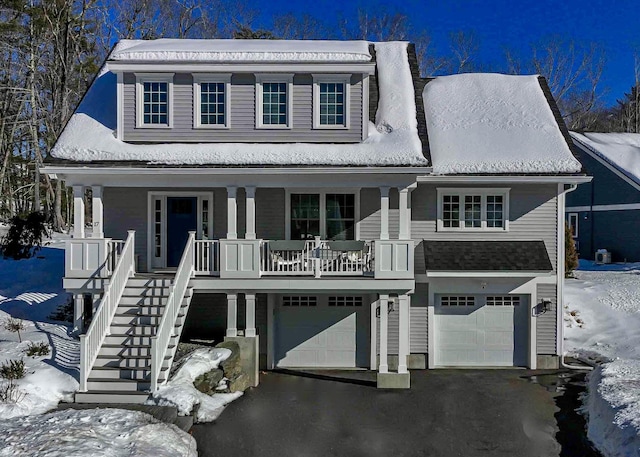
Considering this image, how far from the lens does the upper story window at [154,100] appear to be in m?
11.4

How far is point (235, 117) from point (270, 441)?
7.20 m

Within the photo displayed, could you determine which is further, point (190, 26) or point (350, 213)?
point (190, 26)

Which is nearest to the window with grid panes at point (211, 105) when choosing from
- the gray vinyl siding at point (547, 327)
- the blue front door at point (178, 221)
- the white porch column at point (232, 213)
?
the blue front door at point (178, 221)

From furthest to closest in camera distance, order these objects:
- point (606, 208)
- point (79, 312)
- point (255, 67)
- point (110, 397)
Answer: point (606, 208) < point (255, 67) < point (79, 312) < point (110, 397)

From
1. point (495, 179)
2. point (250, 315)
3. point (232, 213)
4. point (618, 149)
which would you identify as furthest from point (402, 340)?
point (618, 149)

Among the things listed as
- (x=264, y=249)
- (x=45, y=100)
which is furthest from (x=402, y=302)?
(x=45, y=100)

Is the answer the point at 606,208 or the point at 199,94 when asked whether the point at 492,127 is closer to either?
the point at 199,94

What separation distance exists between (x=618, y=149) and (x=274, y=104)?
18.4 metres

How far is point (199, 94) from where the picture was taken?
1152cm

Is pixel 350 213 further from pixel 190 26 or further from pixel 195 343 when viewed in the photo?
pixel 190 26

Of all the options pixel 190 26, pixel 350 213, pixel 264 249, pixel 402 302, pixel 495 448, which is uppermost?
pixel 190 26

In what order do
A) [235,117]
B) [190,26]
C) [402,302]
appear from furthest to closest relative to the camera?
[190,26], [235,117], [402,302]

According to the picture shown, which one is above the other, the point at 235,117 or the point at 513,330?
the point at 235,117

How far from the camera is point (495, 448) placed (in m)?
7.68
